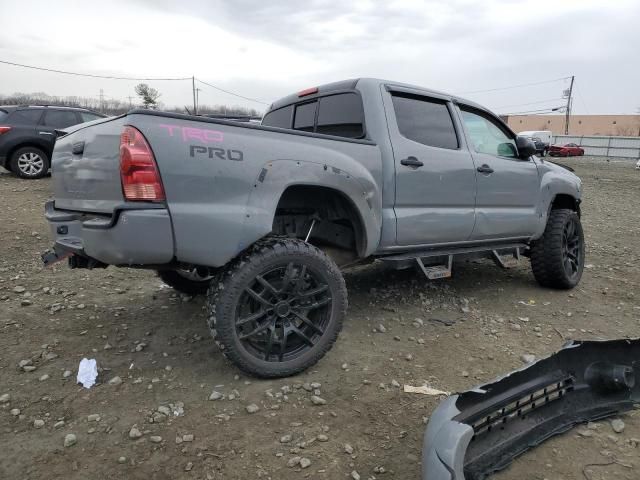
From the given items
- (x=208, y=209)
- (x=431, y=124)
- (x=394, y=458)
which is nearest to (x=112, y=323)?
(x=208, y=209)

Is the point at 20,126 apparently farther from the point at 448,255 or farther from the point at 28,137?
the point at 448,255

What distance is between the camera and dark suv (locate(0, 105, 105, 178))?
960 centimetres

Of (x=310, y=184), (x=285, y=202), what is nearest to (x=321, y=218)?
(x=285, y=202)

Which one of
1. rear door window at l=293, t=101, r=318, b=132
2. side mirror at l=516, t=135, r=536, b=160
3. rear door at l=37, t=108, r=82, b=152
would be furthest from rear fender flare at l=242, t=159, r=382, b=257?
rear door at l=37, t=108, r=82, b=152

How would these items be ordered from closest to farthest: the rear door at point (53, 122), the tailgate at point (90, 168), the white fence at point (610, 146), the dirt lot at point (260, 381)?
the dirt lot at point (260, 381), the tailgate at point (90, 168), the rear door at point (53, 122), the white fence at point (610, 146)

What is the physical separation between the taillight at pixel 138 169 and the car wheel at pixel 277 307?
0.63 metres

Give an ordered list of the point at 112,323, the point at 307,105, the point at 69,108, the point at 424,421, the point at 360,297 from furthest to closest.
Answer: the point at 69,108 → the point at 360,297 → the point at 307,105 → the point at 112,323 → the point at 424,421

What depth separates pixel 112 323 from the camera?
3.80m

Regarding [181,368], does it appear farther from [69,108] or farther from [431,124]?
[69,108]

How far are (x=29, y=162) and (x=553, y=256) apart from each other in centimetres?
986

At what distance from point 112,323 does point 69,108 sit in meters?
8.40

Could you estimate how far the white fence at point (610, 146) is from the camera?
36.3 m

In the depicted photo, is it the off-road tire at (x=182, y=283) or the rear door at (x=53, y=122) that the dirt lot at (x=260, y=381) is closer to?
the off-road tire at (x=182, y=283)

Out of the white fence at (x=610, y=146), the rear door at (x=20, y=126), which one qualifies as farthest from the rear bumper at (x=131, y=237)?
the white fence at (x=610, y=146)
